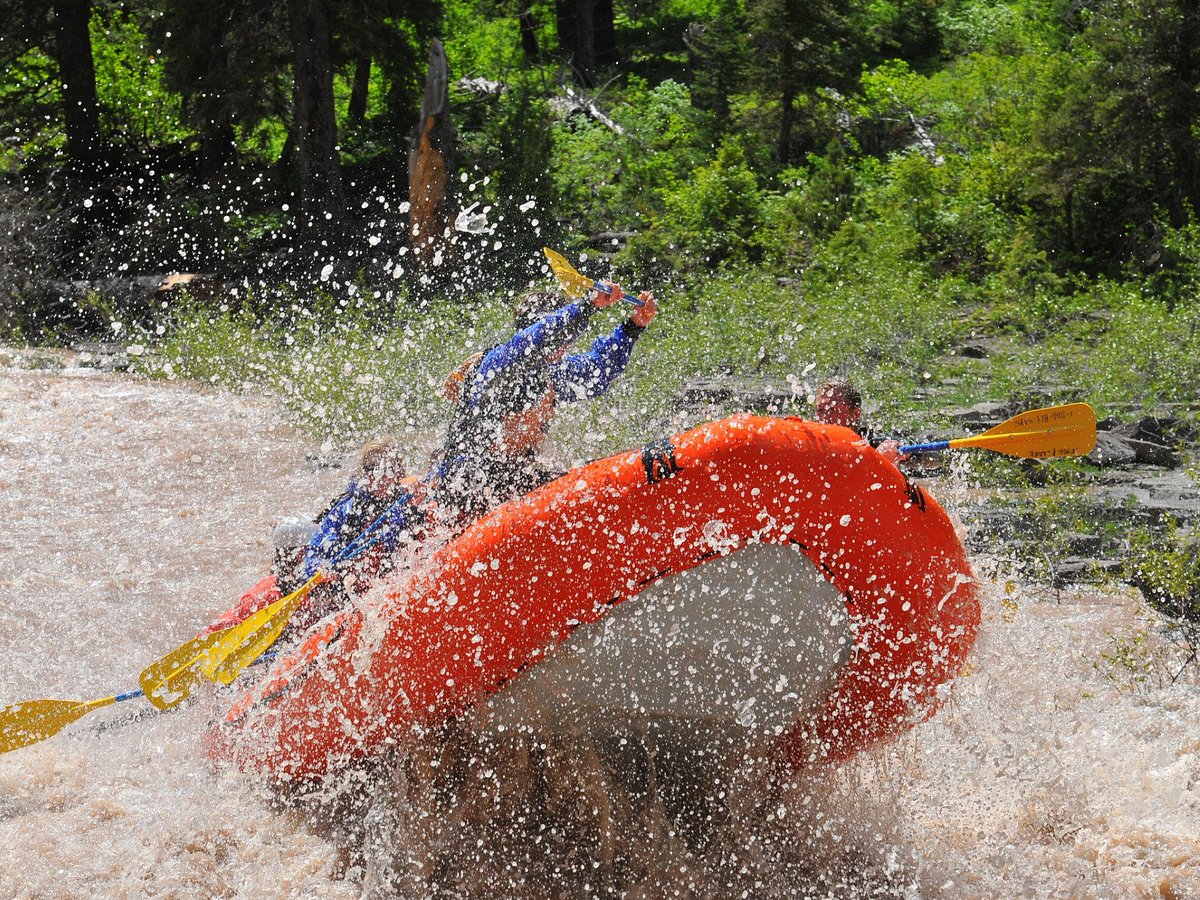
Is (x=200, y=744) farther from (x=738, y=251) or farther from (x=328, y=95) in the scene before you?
(x=328, y=95)

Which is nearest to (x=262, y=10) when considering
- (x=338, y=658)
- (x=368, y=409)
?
(x=368, y=409)

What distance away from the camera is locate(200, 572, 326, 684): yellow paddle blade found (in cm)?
410

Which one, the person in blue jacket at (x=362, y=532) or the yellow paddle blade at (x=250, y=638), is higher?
the person in blue jacket at (x=362, y=532)

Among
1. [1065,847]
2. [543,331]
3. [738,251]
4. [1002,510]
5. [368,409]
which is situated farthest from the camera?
[738,251]

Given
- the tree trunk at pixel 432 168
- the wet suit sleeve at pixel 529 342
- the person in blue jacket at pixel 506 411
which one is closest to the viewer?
the person in blue jacket at pixel 506 411

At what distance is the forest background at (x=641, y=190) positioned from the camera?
9.59 metres

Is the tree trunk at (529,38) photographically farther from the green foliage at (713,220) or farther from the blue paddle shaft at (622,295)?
the blue paddle shaft at (622,295)

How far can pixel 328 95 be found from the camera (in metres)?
13.5

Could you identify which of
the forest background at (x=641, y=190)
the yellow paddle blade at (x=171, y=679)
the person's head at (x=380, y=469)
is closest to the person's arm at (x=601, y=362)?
the person's head at (x=380, y=469)

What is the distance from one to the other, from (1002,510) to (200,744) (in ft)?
12.9

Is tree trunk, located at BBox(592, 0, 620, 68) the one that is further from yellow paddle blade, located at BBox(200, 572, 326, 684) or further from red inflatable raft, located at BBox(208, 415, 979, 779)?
red inflatable raft, located at BBox(208, 415, 979, 779)

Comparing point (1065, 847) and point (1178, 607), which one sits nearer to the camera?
point (1065, 847)

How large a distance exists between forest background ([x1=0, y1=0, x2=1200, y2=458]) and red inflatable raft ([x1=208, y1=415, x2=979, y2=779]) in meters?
4.00

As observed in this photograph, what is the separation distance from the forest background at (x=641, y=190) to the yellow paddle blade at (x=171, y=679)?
386 cm
